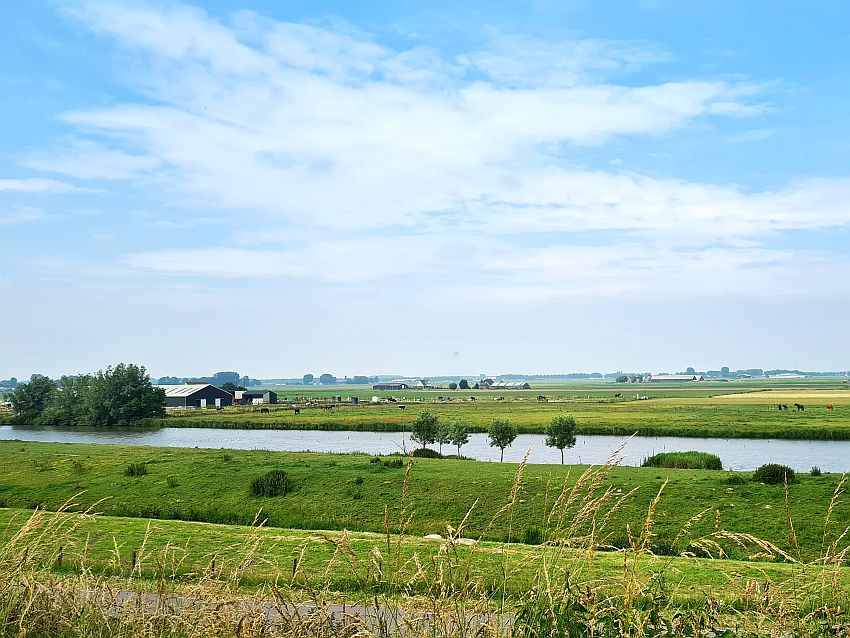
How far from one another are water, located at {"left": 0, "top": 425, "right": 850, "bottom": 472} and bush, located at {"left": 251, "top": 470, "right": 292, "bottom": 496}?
1262cm

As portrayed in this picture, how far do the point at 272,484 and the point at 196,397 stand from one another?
345ft

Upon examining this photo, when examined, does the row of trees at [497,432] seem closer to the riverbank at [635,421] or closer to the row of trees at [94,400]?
the riverbank at [635,421]

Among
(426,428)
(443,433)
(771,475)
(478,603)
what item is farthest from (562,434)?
(478,603)

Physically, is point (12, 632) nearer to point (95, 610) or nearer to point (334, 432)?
point (95, 610)

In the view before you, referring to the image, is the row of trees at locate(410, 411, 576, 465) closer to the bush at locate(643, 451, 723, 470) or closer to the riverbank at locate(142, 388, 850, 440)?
the riverbank at locate(142, 388, 850, 440)

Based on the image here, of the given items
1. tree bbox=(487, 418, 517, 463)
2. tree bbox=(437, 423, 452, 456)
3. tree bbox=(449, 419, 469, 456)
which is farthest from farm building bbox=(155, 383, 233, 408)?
tree bbox=(487, 418, 517, 463)


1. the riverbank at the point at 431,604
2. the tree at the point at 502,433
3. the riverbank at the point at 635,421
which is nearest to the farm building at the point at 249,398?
the riverbank at the point at 635,421

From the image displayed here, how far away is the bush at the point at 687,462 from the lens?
1628 inches

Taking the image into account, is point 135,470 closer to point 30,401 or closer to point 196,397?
point 30,401

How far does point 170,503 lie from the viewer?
111 ft

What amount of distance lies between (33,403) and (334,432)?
58.1m

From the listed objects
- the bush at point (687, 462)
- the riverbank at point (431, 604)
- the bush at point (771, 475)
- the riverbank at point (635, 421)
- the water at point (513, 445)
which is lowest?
the water at point (513, 445)

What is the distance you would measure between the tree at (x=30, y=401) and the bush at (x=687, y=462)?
96597 millimetres

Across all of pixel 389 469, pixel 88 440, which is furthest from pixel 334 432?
pixel 389 469
